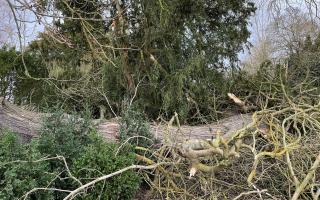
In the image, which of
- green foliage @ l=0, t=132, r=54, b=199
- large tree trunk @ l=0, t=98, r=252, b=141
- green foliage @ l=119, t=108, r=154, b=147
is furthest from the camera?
green foliage @ l=119, t=108, r=154, b=147

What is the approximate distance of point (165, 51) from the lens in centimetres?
784

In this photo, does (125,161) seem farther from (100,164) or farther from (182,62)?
(182,62)

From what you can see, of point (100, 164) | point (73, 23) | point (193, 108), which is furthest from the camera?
point (73, 23)

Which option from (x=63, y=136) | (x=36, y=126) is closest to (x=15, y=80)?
(x=36, y=126)

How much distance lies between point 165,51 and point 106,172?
12.0 ft

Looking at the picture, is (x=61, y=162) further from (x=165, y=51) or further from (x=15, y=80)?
(x=15, y=80)

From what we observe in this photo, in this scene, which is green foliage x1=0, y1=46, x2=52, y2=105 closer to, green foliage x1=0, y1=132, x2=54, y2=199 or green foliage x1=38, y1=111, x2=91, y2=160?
green foliage x1=38, y1=111, x2=91, y2=160

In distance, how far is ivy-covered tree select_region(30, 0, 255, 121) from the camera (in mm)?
7645

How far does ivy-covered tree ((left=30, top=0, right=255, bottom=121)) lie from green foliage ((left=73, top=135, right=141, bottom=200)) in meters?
2.77

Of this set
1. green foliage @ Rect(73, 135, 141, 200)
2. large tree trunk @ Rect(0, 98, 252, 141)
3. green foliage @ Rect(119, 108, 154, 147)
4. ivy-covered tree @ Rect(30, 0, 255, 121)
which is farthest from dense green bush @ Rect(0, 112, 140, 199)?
ivy-covered tree @ Rect(30, 0, 255, 121)

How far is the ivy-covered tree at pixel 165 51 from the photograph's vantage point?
764 centimetres

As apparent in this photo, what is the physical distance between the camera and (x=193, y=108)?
776 cm

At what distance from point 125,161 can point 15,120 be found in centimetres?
176

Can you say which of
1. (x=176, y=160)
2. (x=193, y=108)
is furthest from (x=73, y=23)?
(x=176, y=160)
